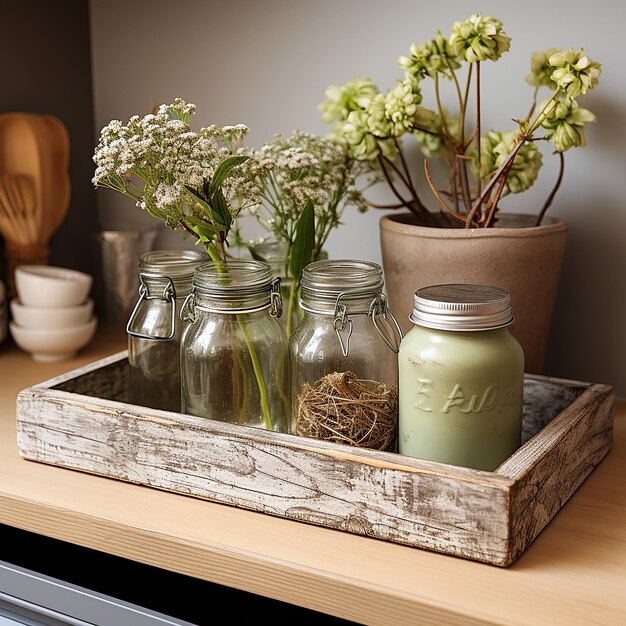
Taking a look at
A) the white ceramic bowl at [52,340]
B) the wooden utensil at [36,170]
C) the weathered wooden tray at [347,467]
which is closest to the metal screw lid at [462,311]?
the weathered wooden tray at [347,467]

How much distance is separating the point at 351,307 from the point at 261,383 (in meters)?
0.12

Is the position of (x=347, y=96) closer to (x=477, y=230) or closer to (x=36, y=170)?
(x=477, y=230)

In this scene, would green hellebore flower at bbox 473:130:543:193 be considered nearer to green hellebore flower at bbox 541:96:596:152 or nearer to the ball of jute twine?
green hellebore flower at bbox 541:96:596:152

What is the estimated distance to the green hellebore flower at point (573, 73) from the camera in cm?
91

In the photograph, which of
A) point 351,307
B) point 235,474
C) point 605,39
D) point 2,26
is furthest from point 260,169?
point 2,26

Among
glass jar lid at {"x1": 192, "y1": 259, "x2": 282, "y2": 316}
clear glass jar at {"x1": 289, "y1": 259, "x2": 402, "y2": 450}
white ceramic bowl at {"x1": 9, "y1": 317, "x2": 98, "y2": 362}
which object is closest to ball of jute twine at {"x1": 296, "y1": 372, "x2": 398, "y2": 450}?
clear glass jar at {"x1": 289, "y1": 259, "x2": 402, "y2": 450}

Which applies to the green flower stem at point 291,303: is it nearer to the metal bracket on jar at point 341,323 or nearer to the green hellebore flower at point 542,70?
the metal bracket on jar at point 341,323

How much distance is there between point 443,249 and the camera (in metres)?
0.96

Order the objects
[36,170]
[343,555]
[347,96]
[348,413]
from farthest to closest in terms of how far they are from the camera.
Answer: [36,170] → [347,96] → [348,413] → [343,555]

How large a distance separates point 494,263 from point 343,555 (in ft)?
1.25

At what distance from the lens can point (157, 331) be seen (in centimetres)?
96

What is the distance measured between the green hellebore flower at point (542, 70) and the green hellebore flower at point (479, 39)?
60mm

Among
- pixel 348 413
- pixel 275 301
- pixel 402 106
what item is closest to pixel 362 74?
pixel 402 106

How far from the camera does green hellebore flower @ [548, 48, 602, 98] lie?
0.91m
